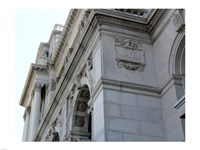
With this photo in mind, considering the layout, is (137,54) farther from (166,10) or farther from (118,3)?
(118,3)

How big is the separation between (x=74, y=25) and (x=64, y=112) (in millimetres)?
10653

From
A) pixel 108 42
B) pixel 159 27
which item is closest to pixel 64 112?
pixel 108 42

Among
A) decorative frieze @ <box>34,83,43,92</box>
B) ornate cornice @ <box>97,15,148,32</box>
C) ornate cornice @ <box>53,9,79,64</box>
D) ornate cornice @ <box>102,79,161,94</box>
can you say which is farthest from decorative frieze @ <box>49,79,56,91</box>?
ornate cornice @ <box>102,79,161,94</box>

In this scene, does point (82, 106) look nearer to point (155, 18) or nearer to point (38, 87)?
point (155, 18)

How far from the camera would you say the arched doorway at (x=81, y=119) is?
16.3 metres

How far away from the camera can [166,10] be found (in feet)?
45.2

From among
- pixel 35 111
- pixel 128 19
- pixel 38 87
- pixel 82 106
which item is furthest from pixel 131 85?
Answer: pixel 38 87

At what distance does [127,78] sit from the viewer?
13.2m

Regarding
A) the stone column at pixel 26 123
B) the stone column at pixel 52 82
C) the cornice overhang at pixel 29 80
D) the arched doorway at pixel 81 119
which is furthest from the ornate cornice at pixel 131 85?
the stone column at pixel 26 123

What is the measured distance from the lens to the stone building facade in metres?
12.2

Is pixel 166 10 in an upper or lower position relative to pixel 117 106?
upper

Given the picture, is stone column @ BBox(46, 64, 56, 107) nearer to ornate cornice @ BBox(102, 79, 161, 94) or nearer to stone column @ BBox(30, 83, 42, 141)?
stone column @ BBox(30, 83, 42, 141)

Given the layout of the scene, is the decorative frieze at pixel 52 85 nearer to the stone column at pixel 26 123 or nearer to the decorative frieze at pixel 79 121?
the stone column at pixel 26 123
